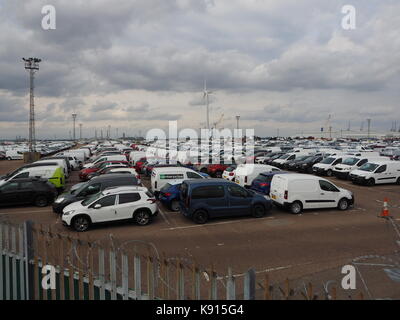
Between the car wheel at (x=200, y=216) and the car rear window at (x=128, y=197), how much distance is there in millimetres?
2234

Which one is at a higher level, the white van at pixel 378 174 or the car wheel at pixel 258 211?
the white van at pixel 378 174

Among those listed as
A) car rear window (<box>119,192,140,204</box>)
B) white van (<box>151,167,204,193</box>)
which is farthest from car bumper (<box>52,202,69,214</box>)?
white van (<box>151,167,204,193</box>)

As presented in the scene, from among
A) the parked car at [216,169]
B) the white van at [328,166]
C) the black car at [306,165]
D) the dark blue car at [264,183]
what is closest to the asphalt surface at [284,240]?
the dark blue car at [264,183]

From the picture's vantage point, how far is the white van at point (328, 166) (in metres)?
24.3

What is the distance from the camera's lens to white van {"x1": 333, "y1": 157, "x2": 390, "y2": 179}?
73.8ft

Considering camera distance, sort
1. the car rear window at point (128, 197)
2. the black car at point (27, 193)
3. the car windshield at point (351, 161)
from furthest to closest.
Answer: the car windshield at point (351, 161) → the black car at point (27, 193) → the car rear window at point (128, 197)

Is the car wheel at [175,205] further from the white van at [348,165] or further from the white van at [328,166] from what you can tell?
the white van at [328,166]

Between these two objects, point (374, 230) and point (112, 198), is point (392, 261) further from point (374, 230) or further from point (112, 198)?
point (112, 198)

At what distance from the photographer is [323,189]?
13.2m

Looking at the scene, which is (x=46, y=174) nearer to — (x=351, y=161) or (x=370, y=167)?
(x=370, y=167)

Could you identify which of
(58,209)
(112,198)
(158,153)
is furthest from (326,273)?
(158,153)

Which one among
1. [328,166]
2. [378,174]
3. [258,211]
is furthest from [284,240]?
[328,166]

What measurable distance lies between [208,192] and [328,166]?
16.1m
